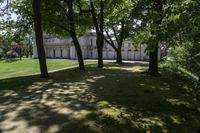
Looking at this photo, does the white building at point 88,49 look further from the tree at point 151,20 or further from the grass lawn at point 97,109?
the tree at point 151,20

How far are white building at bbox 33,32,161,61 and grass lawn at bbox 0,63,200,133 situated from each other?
45479mm

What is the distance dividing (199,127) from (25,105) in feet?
16.6

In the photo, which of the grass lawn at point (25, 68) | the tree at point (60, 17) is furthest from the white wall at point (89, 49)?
the tree at point (60, 17)

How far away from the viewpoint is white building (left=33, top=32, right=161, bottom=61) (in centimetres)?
6109

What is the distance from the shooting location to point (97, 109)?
29.9ft

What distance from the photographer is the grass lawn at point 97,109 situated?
7602 mm

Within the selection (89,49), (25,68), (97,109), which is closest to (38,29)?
(97,109)

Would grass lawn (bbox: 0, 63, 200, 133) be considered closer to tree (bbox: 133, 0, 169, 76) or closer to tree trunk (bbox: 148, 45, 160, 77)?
tree (bbox: 133, 0, 169, 76)

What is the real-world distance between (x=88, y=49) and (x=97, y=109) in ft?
196

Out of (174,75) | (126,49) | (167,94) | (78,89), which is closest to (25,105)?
(78,89)

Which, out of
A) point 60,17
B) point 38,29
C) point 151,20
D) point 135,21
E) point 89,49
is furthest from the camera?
point 89,49

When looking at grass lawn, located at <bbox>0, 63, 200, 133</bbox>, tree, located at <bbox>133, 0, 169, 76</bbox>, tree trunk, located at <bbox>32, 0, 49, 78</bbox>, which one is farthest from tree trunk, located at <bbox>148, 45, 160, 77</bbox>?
tree trunk, located at <bbox>32, 0, 49, 78</bbox>

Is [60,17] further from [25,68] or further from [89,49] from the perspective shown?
[89,49]

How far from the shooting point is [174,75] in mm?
19594
